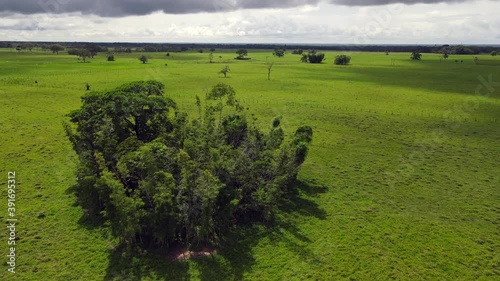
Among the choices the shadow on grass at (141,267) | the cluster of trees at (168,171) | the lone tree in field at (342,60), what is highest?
the lone tree in field at (342,60)

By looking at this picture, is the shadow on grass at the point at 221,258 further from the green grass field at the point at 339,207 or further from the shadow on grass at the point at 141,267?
the green grass field at the point at 339,207

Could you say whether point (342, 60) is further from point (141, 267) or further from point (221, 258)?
point (141, 267)

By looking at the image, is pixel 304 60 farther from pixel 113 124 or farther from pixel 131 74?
pixel 113 124

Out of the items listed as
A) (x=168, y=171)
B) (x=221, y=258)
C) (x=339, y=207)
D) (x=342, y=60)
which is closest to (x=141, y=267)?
(x=221, y=258)

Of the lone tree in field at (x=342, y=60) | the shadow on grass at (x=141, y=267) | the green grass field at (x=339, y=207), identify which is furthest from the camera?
→ the lone tree in field at (x=342, y=60)

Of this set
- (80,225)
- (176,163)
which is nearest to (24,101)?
(80,225)

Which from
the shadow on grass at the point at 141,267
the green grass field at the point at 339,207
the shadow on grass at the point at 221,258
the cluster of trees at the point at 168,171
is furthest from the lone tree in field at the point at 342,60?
the shadow on grass at the point at 141,267
